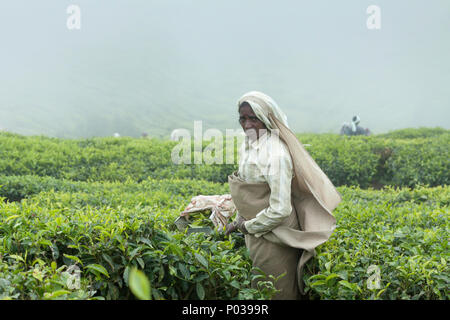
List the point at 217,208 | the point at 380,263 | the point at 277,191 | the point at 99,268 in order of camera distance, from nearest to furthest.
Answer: the point at 99,268 → the point at 277,191 → the point at 380,263 → the point at 217,208

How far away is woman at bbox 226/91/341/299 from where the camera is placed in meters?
2.34

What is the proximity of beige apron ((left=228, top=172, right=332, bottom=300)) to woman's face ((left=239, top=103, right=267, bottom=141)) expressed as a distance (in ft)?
0.91

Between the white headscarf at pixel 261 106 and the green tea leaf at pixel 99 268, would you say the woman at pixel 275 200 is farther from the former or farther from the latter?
the green tea leaf at pixel 99 268

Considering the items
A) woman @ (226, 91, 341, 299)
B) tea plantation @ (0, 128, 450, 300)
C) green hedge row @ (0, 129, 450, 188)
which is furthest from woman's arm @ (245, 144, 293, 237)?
green hedge row @ (0, 129, 450, 188)

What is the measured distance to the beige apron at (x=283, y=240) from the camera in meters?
2.37

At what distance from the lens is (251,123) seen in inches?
95.3

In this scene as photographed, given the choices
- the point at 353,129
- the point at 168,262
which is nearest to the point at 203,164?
the point at 168,262

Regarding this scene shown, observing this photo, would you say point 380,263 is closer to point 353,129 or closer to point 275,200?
point 275,200

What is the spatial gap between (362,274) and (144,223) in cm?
120

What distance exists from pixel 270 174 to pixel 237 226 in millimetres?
447

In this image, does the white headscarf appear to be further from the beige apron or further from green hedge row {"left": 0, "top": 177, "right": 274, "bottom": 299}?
green hedge row {"left": 0, "top": 177, "right": 274, "bottom": 299}

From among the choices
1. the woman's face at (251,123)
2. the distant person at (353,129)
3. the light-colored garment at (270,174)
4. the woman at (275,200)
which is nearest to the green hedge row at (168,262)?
the woman at (275,200)
